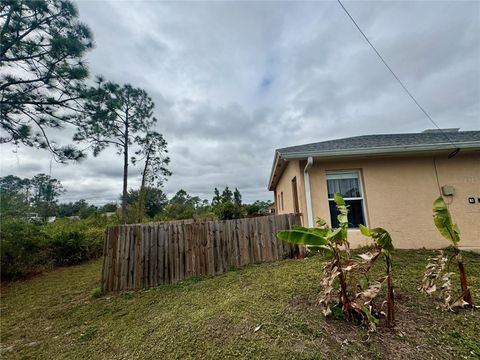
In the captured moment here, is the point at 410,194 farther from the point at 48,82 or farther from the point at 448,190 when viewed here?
the point at 48,82

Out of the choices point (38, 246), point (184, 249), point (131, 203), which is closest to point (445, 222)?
point (184, 249)

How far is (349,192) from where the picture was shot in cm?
622

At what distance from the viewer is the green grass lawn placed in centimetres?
217

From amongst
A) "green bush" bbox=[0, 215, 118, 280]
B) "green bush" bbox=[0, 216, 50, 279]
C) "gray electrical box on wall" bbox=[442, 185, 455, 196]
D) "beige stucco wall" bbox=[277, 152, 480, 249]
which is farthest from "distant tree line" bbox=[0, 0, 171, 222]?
"gray electrical box on wall" bbox=[442, 185, 455, 196]

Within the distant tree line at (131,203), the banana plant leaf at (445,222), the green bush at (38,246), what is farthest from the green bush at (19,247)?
the banana plant leaf at (445,222)

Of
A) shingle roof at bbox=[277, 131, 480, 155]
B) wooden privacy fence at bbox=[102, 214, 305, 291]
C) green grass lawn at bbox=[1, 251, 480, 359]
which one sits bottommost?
green grass lawn at bbox=[1, 251, 480, 359]

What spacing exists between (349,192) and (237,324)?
5.05 meters

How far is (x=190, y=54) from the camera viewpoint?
7344 mm

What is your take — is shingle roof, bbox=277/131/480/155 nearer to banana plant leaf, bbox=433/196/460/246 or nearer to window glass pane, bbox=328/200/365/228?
window glass pane, bbox=328/200/365/228

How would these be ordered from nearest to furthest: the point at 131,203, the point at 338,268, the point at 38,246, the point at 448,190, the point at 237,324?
→ the point at 338,268, the point at 237,324, the point at 448,190, the point at 38,246, the point at 131,203

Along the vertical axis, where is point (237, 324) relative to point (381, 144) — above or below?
below

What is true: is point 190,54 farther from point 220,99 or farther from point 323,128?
point 323,128

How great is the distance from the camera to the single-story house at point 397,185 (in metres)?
5.77

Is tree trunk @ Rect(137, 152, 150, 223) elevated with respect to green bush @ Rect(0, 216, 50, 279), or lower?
elevated
